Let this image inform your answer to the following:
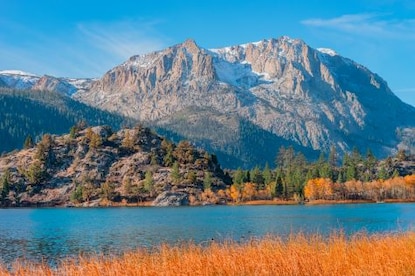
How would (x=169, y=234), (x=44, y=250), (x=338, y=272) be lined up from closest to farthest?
(x=338, y=272) < (x=44, y=250) < (x=169, y=234)

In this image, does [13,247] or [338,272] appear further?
[13,247]

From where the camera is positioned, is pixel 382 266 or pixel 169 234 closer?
pixel 382 266

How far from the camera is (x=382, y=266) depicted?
21.1 m

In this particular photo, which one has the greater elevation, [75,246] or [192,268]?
[192,268]

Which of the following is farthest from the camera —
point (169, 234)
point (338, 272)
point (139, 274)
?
point (169, 234)

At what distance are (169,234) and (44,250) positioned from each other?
22477mm

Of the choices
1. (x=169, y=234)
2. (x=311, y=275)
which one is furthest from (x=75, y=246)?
(x=311, y=275)

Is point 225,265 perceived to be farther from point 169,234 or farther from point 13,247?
point 169,234

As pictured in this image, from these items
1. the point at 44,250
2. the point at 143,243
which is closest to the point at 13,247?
the point at 44,250

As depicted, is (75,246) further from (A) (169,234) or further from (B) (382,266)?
(B) (382,266)

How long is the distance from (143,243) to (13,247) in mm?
17547

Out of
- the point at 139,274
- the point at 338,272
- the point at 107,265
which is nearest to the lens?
the point at 338,272

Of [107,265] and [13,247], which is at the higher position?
[107,265]

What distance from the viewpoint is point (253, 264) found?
75.9 feet
